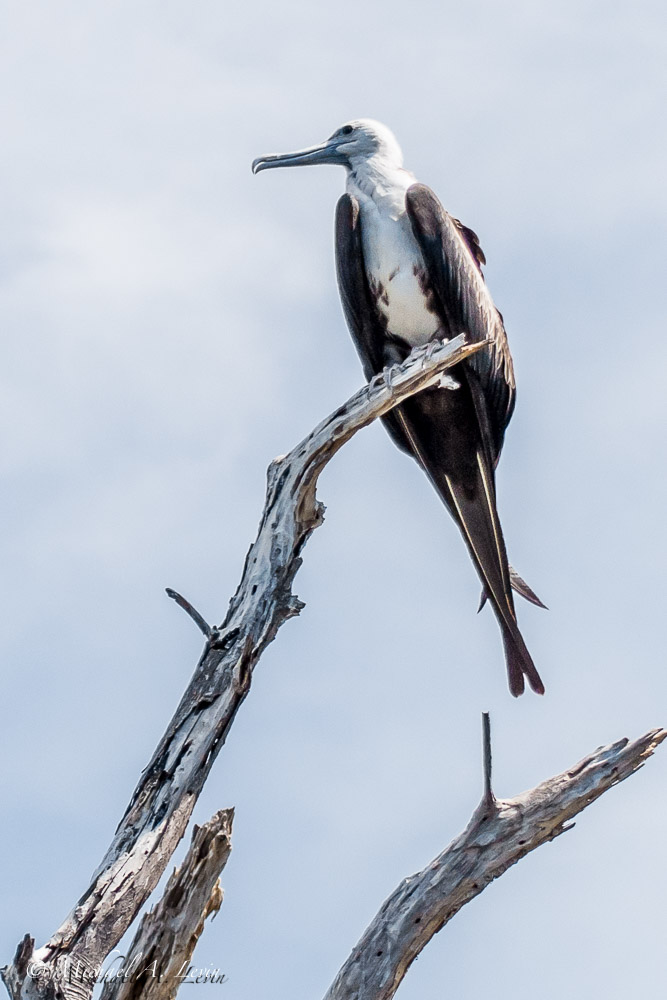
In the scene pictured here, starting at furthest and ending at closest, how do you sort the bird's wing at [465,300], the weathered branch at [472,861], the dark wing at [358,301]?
the dark wing at [358,301]
the bird's wing at [465,300]
the weathered branch at [472,861]

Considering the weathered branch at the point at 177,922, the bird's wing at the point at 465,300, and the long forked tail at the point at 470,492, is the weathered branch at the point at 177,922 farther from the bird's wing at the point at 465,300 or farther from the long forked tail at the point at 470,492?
the bird's wing at the point at 465,300

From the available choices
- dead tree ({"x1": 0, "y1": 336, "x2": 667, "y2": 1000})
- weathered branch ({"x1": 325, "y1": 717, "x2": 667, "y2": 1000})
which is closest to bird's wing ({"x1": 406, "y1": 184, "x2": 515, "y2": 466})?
dead tree ({"x1": 0, "y1": 336, "x2": 667, "y2": 1000})

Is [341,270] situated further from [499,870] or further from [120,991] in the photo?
[120,991]

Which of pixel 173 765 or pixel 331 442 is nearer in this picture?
pixel 173 765

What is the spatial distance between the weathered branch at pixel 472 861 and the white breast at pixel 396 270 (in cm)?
267

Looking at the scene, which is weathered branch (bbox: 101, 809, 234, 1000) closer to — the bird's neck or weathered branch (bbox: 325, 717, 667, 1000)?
weathered branch (bbox: 325, 717, 667, 1000)

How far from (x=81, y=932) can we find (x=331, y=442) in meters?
2.33

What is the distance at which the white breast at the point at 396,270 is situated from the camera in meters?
7.18

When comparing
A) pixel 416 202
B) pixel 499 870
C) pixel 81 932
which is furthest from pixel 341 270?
pixel 81 932

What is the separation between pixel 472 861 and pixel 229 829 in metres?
1.46

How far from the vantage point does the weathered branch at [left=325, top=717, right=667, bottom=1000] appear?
17.8ft

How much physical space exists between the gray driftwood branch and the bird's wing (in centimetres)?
86

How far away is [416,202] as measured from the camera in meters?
7.17

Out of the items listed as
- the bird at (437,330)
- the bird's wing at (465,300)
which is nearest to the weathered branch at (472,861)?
the bird at (437,330)
